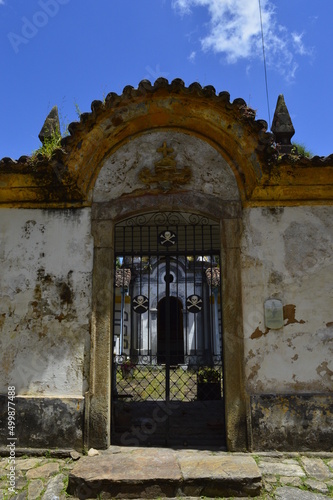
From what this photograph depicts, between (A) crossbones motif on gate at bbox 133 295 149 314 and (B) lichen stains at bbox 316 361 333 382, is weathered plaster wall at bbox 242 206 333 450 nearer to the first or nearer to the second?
(B) lichen stains at bbox 316 361 333 382

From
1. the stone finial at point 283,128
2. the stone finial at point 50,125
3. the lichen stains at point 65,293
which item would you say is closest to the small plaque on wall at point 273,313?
the stone finial at point 283,128

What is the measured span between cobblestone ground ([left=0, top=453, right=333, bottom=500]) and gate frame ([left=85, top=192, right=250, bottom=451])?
0.47 m

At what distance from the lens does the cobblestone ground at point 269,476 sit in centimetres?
415

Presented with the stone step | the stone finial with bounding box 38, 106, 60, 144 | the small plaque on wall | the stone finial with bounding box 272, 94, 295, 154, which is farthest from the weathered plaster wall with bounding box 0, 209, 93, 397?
the stone finial with bounding box 272, 94, 295, 154

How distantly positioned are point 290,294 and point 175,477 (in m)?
2.68

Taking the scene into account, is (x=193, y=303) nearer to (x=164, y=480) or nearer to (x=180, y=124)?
(x=164, y=480)

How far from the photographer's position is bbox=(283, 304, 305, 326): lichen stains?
17.9 feet

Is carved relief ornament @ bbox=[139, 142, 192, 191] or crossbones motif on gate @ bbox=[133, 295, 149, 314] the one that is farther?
crossbones motif on gate @ bbox=[133, 295, 149, 314]

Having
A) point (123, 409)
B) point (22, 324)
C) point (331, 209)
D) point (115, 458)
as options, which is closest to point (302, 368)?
point (331, 209)

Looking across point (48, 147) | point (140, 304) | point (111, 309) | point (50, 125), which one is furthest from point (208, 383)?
point (50, 125)

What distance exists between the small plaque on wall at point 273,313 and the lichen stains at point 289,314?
0.21 ft

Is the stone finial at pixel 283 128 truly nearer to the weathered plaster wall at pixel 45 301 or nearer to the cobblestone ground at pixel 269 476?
the weathered plaster wall at pixel 45 301

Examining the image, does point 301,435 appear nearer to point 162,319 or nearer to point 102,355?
point 102,355

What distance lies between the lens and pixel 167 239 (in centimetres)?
627
